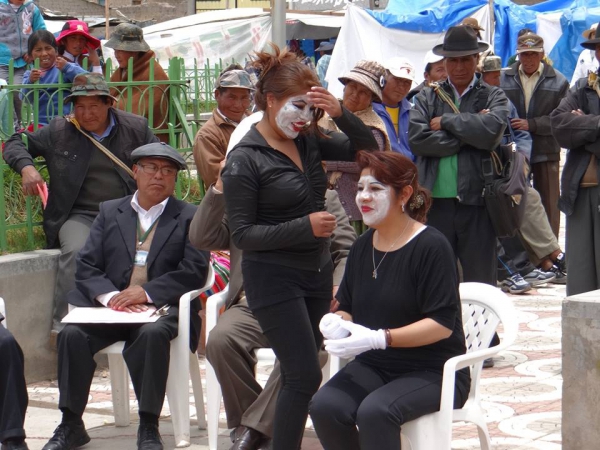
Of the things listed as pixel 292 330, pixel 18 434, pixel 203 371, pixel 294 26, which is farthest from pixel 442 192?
pixel 294 26

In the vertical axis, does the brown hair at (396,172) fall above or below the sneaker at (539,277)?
above

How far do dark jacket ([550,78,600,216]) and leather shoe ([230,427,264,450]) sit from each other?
7.97 ft

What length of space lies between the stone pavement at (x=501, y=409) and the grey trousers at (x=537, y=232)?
164 centimetres

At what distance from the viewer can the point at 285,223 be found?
3.95 m

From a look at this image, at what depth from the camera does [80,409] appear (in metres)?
4.92

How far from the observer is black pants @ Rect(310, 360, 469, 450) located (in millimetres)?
3617

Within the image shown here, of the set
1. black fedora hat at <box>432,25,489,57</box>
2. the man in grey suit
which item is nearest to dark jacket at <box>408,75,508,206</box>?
black fedora hat at <box>432,25,489,57</box>

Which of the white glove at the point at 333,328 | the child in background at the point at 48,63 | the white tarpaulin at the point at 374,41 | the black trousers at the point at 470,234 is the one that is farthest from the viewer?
the white tarpaulin at the point at 374,41

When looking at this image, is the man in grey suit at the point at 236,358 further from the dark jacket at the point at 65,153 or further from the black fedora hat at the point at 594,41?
the black fedora hat at the point at 594,41

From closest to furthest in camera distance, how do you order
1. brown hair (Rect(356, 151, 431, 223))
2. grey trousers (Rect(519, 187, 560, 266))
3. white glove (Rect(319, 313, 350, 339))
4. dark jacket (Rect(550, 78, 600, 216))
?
white glove (Rect(319, 313, 350, 339))
brown hair (Rect(356, 151, 431, 223))
dark jacket (Rect(550, 78, 600, 216))
grey trousers (Rect(519, 187, 560, 266))

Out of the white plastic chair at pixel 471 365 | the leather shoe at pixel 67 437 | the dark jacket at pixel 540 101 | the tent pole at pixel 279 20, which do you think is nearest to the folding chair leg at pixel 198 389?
the leather shoe at pixel 67 437

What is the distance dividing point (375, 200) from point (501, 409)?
6.32 feet

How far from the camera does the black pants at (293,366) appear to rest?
3965 mm

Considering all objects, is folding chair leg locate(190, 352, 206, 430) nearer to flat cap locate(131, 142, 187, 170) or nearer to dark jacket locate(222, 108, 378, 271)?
flat cap locate(131, 142, 187, 170)
